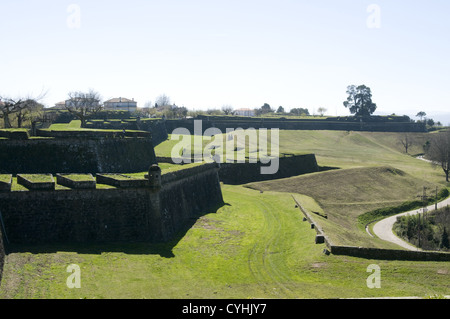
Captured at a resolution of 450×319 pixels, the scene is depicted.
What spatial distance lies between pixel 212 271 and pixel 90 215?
975cm

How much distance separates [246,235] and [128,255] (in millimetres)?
11715

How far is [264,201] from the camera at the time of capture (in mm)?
54438

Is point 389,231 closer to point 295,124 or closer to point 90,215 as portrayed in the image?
point 90,215

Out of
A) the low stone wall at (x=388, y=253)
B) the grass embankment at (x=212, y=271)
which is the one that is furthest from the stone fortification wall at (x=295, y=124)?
the low stone wall at (x=388, y=253)

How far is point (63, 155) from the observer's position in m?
41.0

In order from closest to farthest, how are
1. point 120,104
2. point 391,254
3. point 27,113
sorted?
point 391,254 → point 27,113 → point 120,104

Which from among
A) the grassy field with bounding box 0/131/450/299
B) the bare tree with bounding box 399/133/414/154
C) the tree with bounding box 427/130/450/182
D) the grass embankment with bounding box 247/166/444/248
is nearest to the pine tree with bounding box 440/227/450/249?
the grass embankment with bounding box 247/166/444/248

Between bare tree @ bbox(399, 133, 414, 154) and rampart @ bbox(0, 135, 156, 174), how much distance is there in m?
108

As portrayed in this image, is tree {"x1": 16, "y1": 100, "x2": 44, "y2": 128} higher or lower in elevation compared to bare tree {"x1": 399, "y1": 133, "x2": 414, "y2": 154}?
higher

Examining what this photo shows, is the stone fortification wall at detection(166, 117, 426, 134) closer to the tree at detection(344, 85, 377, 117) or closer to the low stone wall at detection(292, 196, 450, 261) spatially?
the tree at detection(344, 85, 377, 117)

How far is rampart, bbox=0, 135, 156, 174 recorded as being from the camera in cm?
3881

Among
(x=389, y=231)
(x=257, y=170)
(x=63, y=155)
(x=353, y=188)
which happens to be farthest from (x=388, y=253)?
(x=257, y=170)
